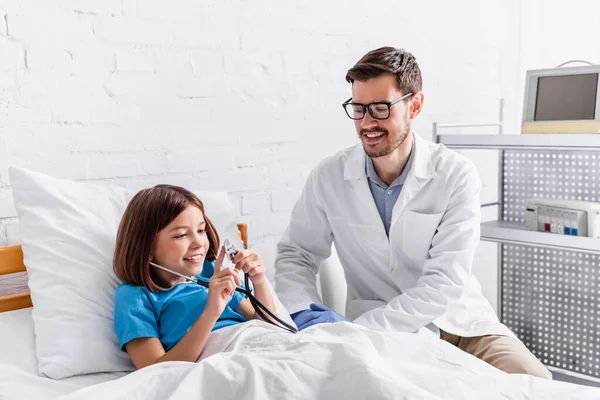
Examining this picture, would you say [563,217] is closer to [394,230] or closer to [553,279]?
[553,279]

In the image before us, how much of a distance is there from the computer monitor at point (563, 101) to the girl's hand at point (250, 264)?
142cm

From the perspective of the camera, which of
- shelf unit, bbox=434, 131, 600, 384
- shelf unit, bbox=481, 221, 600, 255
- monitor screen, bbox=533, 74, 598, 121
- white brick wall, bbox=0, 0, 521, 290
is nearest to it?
white brick wall, bbox=0, 0, 521, 290

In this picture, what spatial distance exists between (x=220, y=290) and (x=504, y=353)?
85cm

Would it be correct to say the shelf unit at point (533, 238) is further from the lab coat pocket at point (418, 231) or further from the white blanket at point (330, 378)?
the white blanket at point (330, 378)

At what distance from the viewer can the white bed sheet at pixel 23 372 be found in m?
1.39

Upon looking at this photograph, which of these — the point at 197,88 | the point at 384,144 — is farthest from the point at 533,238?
the point at 197,88

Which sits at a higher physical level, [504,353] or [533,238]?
[533,238]

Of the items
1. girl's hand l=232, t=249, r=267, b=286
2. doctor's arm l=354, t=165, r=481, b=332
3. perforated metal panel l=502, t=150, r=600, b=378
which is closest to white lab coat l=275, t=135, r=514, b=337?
doctor's arm l=354, t=165, r=481, b=332

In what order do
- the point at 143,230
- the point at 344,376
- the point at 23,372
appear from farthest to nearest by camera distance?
1. the point at 143,230
2. the point at 23,372
3. the point at 344,376

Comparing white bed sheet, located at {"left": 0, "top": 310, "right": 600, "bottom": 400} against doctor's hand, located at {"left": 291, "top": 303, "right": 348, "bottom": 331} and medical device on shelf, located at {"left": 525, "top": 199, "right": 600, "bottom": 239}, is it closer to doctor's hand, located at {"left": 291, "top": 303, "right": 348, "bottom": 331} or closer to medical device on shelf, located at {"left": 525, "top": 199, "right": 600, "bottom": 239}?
doctor's hand, located at {"left": 291, "top": 303, "right": 348, "bottom": 331}

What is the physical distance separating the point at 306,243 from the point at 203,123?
491 millimetres

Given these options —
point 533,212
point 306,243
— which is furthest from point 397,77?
point 533,212

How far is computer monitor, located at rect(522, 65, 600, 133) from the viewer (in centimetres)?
252

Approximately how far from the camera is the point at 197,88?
2.16m
